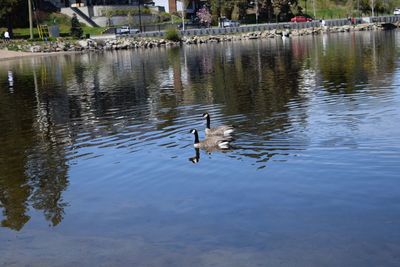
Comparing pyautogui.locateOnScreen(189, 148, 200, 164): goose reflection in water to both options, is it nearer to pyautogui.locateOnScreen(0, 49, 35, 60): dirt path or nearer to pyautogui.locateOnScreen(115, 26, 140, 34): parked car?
pyautogui.locateOnScreen(0, 49, 35, 60): dirt path

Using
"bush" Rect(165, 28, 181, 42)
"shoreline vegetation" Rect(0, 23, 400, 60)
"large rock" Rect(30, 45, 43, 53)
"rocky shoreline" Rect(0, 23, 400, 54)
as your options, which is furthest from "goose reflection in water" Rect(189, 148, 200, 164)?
"bush" Rect(165, 28, 181, 42)

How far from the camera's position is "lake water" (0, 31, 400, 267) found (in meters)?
12.3

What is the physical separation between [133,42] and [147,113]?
83.4 m

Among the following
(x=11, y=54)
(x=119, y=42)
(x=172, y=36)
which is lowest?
(x=11, y=54)

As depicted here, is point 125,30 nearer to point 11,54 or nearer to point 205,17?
point 205,17

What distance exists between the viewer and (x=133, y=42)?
110688mm

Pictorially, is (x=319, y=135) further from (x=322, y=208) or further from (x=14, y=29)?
(x=14, y=29)

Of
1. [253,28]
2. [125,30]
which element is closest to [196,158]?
[125,30]

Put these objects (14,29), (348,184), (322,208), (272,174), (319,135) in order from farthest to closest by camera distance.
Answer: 1. (14,29)
2. (319,135)
3. (272,174)
4. (348,184)
5. (322,208)

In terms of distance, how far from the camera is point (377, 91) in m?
30.2

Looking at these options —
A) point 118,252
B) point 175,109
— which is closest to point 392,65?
point 175,109

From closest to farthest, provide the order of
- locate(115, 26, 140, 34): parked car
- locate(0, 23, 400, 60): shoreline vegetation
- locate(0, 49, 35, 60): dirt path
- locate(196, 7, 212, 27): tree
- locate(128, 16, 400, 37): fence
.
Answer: locate(0, 49, 35, 60): dirt path → locate(0, 23, 400, 60): shoreline vegetation → locate(115, 26, 140, 34): parked car → locate(128, 16, 400, 37): fence → locate(196, 7, 212, 27): tree

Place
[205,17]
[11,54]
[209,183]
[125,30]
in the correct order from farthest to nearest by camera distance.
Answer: [205,17]
[125,30]
[11,54]
[209,183]

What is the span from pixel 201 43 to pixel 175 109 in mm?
85445
